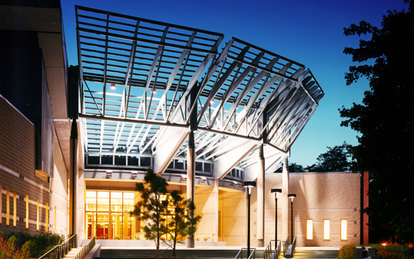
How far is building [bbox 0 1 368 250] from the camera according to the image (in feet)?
74.9

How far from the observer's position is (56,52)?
82.5ft

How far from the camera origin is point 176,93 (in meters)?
33.0

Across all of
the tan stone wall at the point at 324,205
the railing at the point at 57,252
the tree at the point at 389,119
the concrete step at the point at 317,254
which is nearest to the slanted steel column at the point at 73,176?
the railing at the point at 57,252

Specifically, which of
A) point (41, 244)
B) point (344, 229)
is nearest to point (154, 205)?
point (41, 244)

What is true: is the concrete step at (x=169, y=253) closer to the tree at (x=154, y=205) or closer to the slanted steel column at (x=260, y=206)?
the tree at (x=154, y=205)

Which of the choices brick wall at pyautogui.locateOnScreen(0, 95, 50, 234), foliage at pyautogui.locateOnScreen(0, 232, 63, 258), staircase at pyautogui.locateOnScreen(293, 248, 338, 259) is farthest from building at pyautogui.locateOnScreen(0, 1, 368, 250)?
staircase at pyautogui.locateOnScreen(293, 248, 338, 259)

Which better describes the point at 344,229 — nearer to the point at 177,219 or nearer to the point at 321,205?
the point at 321,205

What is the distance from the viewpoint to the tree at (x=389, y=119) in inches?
543

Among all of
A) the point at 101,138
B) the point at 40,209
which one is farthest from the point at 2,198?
the point at 101,138

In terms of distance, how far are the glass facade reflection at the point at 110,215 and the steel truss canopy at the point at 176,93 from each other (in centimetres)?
384

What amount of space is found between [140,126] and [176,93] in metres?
8.95

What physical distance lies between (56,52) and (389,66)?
15.5 metres

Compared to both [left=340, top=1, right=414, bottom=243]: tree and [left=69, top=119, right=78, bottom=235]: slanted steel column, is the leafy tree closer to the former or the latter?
[left=69, top=119, right=78, bottom=235]: slanted steel column

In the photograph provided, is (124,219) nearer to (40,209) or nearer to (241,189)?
(241,189)
